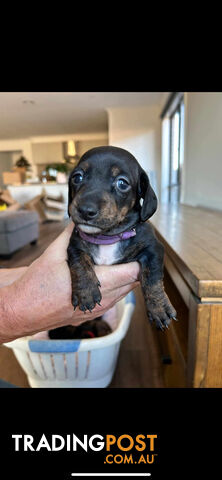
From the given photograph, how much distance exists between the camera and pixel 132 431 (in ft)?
1.62

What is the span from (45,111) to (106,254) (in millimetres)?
1041

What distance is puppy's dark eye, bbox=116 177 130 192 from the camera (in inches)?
18.2

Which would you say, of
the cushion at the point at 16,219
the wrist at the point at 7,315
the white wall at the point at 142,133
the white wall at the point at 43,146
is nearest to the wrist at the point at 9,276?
the wrist at the point at 7,315

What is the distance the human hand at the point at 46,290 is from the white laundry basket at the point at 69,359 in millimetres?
272

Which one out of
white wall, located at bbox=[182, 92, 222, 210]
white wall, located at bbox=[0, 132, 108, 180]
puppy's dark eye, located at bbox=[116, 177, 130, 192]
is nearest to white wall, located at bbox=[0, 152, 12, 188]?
white wall, located at bbox=[0, 132, 108, 180]

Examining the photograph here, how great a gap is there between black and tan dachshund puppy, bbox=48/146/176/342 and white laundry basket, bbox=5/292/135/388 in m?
0.38

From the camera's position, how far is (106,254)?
→ 60 cm

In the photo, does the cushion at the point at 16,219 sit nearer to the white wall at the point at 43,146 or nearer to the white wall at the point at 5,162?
the white wall at the point at 43,146

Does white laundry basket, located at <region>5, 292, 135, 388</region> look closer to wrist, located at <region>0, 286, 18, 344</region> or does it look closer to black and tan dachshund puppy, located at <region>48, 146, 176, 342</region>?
wrist, located at <region>0, 286, 18, 344</region>

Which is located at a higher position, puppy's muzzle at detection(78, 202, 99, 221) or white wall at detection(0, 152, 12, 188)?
white wall at detection(0, 152, 12, 188)

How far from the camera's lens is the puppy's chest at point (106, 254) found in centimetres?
58
